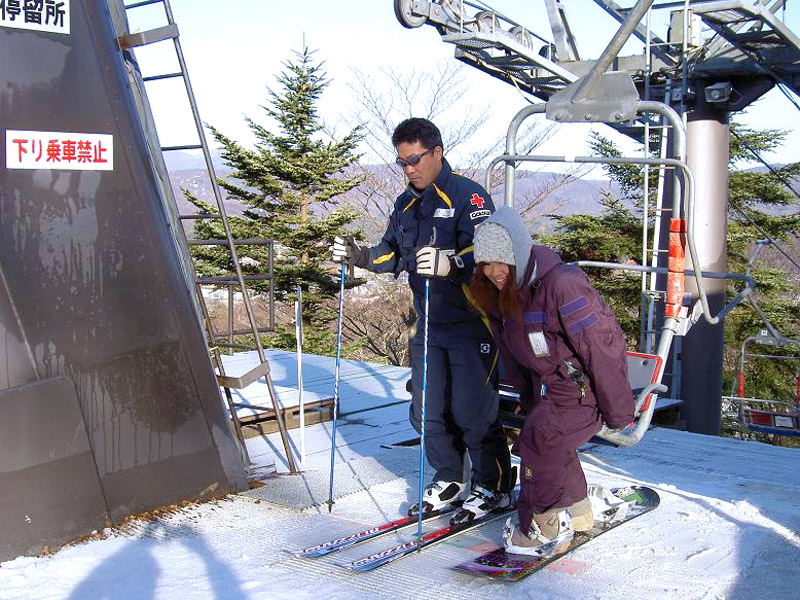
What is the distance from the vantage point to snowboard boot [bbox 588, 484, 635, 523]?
3.90m

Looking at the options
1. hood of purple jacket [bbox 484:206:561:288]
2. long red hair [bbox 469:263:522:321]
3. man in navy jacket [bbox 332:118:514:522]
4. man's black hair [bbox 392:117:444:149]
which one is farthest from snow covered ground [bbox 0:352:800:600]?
man's black hair [bbox 392:117:444:149]

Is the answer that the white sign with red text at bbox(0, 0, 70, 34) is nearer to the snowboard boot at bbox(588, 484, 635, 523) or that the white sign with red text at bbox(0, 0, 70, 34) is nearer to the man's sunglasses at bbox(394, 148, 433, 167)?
the man's sunglasses at bbox(394, 148, 433, 167)

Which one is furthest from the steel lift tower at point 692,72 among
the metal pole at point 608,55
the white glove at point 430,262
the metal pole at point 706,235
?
the white glove at point 430,262

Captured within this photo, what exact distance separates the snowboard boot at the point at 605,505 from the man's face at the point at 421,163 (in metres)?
1.62

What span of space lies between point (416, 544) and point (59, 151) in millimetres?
2320

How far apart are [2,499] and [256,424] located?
105 inches

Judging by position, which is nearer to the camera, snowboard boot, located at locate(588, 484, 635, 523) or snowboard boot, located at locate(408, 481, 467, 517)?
snowboard boot, located at locate(588, 484, 635, 523)

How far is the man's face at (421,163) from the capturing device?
3959 mm

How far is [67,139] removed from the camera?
3.86 meters

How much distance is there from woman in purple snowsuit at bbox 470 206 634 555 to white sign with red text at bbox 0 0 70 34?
2.11 metres

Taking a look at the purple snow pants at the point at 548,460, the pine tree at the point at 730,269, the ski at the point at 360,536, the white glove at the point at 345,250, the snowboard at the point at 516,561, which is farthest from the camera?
the pine tree at the point at 730,269

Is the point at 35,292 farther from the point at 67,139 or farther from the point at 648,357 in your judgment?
the point at 648,357

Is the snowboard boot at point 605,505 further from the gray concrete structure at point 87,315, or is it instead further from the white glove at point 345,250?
the gray concrete structure at point 87,315

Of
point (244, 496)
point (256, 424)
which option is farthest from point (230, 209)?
point (244, 496)
